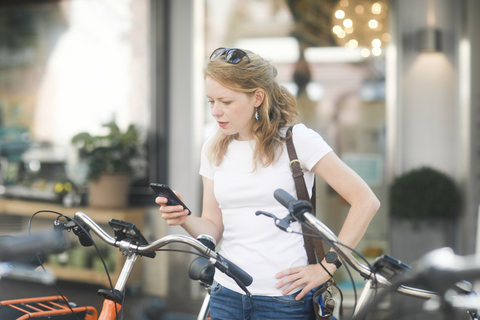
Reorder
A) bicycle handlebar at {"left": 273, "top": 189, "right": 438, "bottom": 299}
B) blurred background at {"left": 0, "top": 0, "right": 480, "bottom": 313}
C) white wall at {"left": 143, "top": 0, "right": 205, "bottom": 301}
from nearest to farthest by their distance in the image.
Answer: bicycle handlebar at {"left": 273, "top": 189, "right": 438, "bottom": 299} → blurred background at {"left": 0, "top": 0, "right": 480, "bottom": 313} → white wall at {"left": 143, "top": 0, "right": 205, "bottom": 301}

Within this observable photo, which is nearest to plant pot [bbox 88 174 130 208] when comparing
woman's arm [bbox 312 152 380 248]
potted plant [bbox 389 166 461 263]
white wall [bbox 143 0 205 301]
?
white wall [bbox 143 0 205 301]

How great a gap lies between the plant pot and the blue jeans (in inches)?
124

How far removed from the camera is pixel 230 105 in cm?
170

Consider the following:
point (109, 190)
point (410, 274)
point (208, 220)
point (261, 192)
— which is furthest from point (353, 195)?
point (109, 190)

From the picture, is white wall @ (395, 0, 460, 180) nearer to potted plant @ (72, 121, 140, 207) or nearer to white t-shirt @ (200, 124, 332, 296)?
potted plant @ (72, 121, 140, 207)

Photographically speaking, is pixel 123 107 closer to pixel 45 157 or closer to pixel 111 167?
pixel 111 167

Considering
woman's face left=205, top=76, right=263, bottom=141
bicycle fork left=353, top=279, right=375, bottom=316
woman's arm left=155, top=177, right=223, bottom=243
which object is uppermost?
woman's face left=205, top=76, right=263, bottom=141

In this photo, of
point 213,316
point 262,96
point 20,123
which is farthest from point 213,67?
point 20,123

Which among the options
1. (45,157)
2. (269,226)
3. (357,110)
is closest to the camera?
(269,226)

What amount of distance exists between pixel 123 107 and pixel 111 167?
75 centimetres

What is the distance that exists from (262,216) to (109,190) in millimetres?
3248

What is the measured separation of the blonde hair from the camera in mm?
1683

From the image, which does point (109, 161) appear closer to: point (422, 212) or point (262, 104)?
point (422, 212)

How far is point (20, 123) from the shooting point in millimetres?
5574
